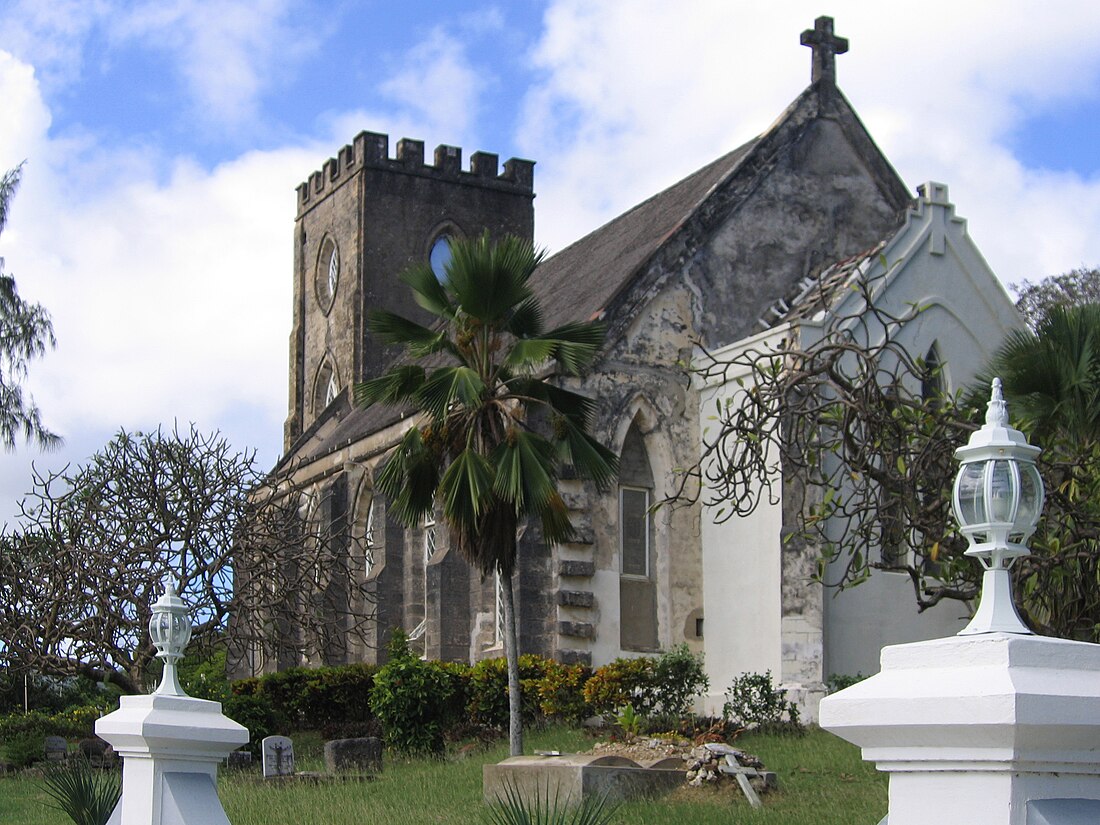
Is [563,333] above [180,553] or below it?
above

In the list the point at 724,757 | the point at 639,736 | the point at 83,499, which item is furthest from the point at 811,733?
the point at 83,499

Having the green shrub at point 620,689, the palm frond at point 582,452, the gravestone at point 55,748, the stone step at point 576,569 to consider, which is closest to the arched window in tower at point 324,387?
the stone step at point 576,569

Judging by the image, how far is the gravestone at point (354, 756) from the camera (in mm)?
18047

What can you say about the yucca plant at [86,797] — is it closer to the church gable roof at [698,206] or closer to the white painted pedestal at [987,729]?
the white painted pedestal at [987,729]

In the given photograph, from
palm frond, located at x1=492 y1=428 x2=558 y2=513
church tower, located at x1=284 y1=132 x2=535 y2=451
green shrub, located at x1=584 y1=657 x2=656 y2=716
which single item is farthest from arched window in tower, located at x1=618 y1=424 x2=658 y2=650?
church tower, located at x1=284 y1=132 x2=535 y2=451

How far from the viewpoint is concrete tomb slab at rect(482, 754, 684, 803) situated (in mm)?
13328

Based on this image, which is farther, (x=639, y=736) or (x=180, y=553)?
(x=180, y=553)

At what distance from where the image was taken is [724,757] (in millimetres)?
14172

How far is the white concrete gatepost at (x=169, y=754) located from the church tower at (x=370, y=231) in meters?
32.0

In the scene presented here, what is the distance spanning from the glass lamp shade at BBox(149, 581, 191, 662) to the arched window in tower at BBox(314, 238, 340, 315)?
33.8 metres

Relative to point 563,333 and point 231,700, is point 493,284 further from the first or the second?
point 231,700

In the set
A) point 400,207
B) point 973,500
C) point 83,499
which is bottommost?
point 973,500

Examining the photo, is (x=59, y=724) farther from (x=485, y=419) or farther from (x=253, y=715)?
(x=485, y=419)

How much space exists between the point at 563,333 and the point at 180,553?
8.01 metres
